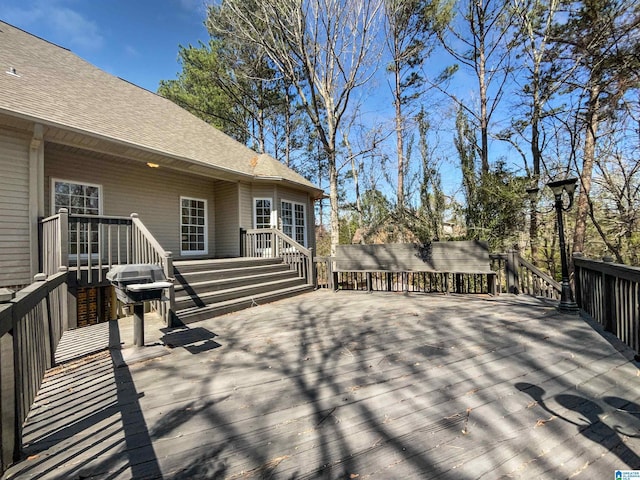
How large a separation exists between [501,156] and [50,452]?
37.2 ft

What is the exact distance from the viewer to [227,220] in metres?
9.21

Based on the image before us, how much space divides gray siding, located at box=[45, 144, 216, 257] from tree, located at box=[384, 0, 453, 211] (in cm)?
682

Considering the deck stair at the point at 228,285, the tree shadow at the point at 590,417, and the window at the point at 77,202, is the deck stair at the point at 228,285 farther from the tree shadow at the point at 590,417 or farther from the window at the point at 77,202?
the tree shadow at the point at 590,417

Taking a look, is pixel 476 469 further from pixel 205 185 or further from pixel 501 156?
pixel 501 156

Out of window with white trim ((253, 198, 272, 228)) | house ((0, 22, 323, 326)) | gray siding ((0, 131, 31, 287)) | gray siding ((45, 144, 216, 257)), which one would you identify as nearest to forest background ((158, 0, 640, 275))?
window with white trim ((253, 198, 272, 228))

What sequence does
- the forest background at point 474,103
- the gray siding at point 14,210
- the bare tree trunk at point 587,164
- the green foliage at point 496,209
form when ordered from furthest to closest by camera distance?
the bare tree trunk at point 587,164, the forest background at point 474,103, the green foliage at point 496,209, the gray siding at point 14,210

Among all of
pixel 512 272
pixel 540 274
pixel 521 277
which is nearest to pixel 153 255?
pixel 512 272

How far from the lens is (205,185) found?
9.20 metres

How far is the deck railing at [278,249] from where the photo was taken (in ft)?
25.0

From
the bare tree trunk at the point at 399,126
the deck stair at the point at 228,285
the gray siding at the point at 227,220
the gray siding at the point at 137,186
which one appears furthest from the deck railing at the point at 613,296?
the gray siding at the point at 137,186

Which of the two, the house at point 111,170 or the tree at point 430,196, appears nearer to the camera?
the house at point 111,170

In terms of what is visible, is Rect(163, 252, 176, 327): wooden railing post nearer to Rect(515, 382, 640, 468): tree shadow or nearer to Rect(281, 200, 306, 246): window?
Rect(515, 382, 640, 468): tree shadow

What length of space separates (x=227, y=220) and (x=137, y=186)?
8.43 ft

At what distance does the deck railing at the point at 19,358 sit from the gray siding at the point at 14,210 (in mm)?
3391
